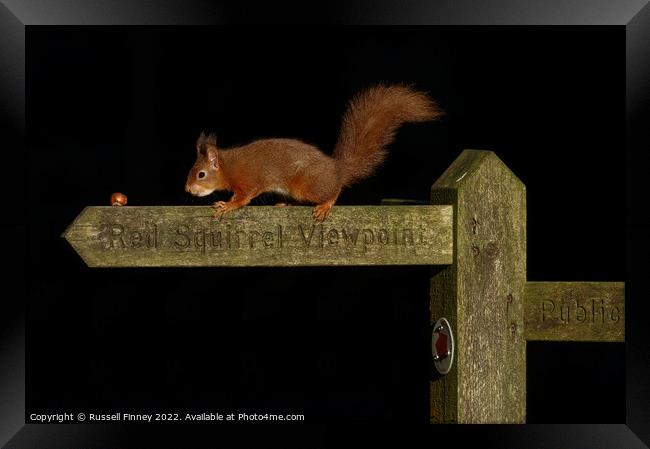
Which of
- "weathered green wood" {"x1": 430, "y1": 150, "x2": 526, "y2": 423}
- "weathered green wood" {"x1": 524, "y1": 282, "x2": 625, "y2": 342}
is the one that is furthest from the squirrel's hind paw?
"weathered green wood" {"x1": 524, "y1": 282, "x2": 625, "y2": 342}

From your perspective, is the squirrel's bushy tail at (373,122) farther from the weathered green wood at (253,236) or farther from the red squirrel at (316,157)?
the weathered green wood at (253,236)

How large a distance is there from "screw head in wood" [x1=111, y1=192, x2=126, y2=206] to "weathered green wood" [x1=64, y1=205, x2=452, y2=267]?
0.37 ft

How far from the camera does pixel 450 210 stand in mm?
3176

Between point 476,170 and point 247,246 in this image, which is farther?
point 476,170

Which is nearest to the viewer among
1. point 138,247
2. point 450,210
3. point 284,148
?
point 138,247

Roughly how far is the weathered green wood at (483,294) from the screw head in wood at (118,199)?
47.5 inches

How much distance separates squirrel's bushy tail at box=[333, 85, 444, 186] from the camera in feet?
11.0

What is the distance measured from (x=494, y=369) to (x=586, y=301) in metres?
0.46

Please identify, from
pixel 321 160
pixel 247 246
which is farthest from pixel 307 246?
pixel 321 160

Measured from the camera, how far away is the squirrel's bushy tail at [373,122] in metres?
3.36

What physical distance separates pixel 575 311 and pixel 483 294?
0.39 meters

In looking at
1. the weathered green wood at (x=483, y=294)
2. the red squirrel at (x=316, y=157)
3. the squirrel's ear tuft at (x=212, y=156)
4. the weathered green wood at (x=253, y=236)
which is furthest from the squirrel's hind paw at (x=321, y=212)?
the squirrel's ear tuft at (x=212, y=156)

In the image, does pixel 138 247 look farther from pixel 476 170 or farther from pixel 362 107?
pixel 476 170

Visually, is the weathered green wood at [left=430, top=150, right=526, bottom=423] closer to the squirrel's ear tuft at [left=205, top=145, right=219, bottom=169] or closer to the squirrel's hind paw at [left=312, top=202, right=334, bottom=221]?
the squirrel's hind paw at [left=312, top=202, right=334, bottom=221]
